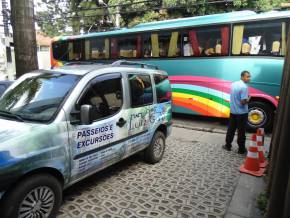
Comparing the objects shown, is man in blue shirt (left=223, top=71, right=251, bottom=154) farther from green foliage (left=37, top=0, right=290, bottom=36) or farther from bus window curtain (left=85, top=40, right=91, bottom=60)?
bus window curtain (left=85, top=40, right=91, bottom=60)

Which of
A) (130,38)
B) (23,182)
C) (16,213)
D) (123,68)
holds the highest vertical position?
(130,38)

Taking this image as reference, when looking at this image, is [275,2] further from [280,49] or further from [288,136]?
[288,136]

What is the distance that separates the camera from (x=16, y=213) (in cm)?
278

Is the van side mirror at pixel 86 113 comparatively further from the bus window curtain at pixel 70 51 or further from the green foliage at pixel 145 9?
the bus window curtain at pixel 70 51

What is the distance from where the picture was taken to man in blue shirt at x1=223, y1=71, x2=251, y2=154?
6027mm

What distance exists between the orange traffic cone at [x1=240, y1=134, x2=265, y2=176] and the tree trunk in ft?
16.2

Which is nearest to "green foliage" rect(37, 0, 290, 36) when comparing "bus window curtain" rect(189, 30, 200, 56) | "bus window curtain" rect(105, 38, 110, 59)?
"bus window curtain" rect(105, 38, 110, 59)

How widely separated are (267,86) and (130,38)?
531 centimetres

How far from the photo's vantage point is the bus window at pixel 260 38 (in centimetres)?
768

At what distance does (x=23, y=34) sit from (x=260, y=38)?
20.4ft

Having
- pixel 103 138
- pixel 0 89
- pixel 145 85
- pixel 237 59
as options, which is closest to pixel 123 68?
pixel 145 85

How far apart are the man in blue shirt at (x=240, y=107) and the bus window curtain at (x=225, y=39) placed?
2747 mm

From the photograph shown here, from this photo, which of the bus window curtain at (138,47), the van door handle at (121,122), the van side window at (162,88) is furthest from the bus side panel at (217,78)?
the van door handle at (121,122)

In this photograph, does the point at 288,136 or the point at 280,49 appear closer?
the point at 288,136
